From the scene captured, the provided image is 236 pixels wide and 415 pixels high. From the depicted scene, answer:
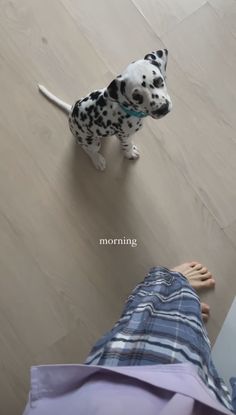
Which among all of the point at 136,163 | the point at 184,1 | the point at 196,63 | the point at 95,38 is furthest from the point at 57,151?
the point at 184,1

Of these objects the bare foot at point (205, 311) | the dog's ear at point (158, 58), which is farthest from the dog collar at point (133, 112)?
the bare foot at point (205, 311)

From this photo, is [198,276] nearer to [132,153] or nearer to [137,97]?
[132,153]

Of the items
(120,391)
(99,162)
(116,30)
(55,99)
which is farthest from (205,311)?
(116,30)

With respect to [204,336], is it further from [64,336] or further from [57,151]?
[57,151]

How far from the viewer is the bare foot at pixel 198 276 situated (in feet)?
4.25

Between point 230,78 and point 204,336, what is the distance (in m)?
0.86

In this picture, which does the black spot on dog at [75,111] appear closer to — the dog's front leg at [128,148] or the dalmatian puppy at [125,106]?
the dalmatian puppy at [125,106]

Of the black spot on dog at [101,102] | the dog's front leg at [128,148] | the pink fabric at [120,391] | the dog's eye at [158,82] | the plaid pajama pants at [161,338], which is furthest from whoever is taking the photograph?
the dog's front leg at [128,148]

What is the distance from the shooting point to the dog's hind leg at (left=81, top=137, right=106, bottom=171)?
1.28m

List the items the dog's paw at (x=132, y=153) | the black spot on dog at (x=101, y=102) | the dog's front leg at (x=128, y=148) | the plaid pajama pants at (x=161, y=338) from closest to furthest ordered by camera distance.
Result: 1. the plaid pajama pants at (x=161, y=338)
2. the black spot on dog at (x=101, y=102)
3. the dog's front leg at (x=128, y=148)
4. the dog's paw at (x=132, y=153)

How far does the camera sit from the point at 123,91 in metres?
1.00

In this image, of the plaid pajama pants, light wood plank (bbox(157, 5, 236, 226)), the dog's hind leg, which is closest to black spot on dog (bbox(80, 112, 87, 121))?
the dog's hind leg

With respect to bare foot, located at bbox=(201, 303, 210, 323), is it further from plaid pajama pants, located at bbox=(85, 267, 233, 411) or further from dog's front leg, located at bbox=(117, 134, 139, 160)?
dog's front leg, located at bbox=(117, 134, 139, 160)

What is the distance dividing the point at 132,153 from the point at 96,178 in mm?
142
